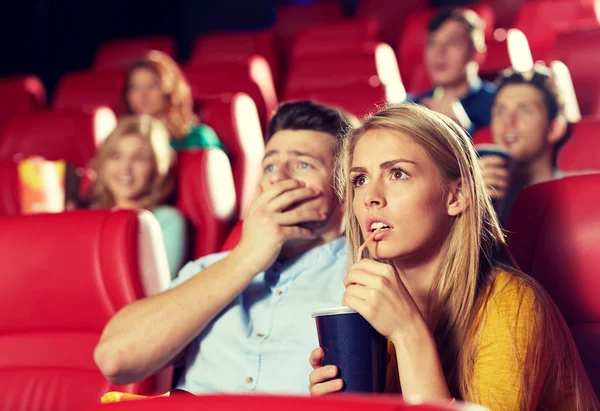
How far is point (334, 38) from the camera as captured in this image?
14.9 feet

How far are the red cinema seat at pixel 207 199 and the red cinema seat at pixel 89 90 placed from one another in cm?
192

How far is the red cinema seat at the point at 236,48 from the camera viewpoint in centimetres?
480

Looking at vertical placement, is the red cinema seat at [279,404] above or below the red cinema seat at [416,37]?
below

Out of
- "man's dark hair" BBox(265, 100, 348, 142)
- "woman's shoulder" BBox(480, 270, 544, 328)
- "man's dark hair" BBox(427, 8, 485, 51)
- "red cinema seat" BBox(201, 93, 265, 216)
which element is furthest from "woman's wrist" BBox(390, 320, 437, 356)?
"man's dark hair" BBox(427, 8, 485, 51)

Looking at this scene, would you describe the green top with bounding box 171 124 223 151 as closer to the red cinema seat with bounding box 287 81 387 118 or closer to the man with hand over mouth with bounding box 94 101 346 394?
the red cinema seat with bounding box 287 81 387 118

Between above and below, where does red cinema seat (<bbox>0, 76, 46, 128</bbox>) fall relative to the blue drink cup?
above

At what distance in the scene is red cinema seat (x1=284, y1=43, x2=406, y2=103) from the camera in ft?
12.0

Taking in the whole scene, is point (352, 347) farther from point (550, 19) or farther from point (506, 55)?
point (550, 19)

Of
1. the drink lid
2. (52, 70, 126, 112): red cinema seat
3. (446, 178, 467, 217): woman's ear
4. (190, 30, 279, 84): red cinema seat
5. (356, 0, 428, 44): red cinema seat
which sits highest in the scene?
(356, 0, 428, 44): red cinema seat

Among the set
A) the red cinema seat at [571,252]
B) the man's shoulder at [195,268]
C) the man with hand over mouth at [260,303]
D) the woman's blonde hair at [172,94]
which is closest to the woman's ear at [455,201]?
the red cinema seat at [571,252]

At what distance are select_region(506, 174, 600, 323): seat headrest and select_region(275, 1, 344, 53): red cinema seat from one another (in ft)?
13.9

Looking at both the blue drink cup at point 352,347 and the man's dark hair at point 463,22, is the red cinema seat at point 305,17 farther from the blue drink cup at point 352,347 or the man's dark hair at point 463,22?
the blue drink cup at point 352,347

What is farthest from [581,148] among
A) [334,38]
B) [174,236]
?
[334,38]

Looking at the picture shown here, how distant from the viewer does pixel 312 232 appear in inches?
57.6
